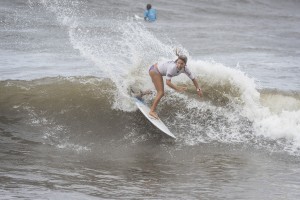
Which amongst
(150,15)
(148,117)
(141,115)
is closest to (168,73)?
(148,117)

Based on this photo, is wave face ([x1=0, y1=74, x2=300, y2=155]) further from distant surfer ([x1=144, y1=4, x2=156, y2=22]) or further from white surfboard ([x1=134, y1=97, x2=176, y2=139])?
distant surfer ([x1=144, y1=4, x2=156, y2=22])

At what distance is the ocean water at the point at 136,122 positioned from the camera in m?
8.41

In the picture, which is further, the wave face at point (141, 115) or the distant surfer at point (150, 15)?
the distant surfer at point (150, 15)

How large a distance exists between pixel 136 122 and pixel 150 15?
12422 mm

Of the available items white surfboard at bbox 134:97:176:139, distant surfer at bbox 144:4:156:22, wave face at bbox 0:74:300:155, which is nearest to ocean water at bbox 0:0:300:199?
wave face at bbox 0:74:300:155

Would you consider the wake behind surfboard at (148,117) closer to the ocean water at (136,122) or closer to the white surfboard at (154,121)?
the white surfboard at (154,121)

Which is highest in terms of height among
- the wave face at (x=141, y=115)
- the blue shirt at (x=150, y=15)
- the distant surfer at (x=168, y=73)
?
the distant surfer at (x=168, y=73)

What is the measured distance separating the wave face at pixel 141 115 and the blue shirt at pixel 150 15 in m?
9.91

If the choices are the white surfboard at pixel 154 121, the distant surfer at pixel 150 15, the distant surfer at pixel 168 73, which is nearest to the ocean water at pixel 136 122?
the white surfboard at pixel 154 121

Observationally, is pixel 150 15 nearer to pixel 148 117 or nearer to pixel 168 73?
pixel 148 117

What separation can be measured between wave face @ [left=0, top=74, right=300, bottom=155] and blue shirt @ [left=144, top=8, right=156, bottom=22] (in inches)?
390

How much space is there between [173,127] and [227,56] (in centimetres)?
792

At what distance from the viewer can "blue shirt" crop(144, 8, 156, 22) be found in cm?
2359

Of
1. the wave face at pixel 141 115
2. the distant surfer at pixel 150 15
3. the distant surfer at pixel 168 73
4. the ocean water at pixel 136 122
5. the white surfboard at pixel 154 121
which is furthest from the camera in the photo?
the distant surfer at pixel 150 15
